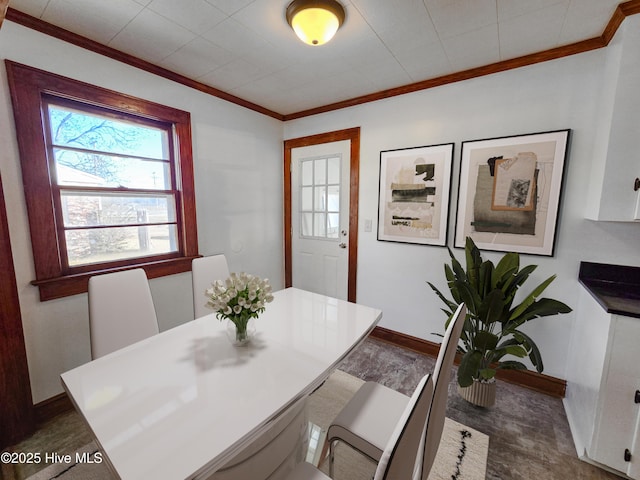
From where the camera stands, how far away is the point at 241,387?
3.35 ft


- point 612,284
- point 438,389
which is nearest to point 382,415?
point 438,389

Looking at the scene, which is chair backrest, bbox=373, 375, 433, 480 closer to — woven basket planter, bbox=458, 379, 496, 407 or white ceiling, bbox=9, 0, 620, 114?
woven basket planter, bbox=458, 379, 496, 407

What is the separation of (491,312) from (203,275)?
78.8 inches

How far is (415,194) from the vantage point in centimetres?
254

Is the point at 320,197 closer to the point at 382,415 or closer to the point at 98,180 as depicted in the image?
the point at 98,180

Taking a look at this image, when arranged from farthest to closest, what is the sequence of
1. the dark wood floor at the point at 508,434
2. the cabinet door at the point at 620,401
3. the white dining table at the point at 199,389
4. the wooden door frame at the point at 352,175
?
the wooden door frame at the point at 352,175 < the dark wood floor at the point at 508,434 < the cabinet door at the point at 620,401 < the white dining table at the point at 199,389

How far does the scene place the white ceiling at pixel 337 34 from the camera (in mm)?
1519

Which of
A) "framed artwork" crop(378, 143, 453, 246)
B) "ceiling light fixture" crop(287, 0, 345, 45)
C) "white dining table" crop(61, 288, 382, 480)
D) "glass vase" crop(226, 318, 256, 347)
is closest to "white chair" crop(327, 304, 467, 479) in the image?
"white dining table" crop(61, 288, 382, 480)

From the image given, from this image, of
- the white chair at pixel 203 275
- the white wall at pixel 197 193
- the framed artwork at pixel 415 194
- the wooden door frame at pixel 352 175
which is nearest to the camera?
the white wall at pixel 197 193

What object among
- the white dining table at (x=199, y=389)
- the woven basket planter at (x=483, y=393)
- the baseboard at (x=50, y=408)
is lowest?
the baseboard at (x=50, y=408)

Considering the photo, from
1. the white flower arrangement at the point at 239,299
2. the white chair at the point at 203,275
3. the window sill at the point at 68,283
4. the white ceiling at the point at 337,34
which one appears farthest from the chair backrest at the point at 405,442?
the window sill at the point at 68,283

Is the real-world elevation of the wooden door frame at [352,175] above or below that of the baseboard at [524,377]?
above

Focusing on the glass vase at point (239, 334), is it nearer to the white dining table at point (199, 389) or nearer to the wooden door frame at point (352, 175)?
the white dining table at point (199, 389)

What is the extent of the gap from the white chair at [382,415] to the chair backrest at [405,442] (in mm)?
296
